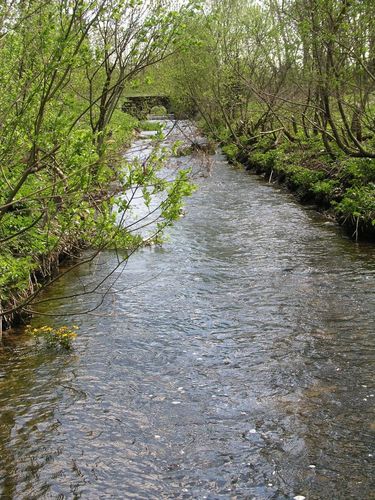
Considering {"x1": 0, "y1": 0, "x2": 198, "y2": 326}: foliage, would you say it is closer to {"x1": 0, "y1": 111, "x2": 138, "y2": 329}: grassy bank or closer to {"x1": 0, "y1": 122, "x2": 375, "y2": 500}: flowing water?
{"x1": 0, "y1": 111, "x2": 138, "y2": 329}: grassy bank

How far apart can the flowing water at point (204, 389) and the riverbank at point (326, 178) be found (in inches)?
82.6

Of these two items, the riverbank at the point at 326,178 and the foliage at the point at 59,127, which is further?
the riverbank at the point at 326,178

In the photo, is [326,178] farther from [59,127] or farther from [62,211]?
[59,127]

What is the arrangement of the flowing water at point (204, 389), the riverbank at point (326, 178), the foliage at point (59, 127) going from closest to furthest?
the flowing water at point (204, 389)
the foliage at point (59, 127)
the riverbank at point (326, 178)

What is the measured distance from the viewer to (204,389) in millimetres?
7840

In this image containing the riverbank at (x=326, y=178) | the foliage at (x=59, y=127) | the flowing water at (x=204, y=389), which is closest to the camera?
the flowing water at (x=204, y=389)

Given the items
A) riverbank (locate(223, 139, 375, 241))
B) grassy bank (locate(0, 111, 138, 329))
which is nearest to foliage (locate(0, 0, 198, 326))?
grassy bank (locate(0, 111, 138, 329))

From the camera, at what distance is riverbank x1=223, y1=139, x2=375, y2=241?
1558 centimetres

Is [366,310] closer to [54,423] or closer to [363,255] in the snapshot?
[363,255]

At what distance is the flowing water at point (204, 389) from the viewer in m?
5.93

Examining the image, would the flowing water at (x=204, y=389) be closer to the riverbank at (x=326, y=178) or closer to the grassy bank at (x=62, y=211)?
the grassy bank at (x=62, y=211)

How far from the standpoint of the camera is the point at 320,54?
19.7m

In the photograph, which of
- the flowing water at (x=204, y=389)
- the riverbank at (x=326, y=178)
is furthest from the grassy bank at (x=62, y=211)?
the riverbank at (x=326, y=178)

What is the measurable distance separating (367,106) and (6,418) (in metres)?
17.4
